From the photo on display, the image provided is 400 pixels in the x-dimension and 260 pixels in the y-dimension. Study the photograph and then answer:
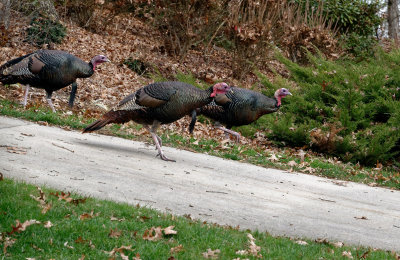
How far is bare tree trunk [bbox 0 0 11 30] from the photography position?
13898 millimetres

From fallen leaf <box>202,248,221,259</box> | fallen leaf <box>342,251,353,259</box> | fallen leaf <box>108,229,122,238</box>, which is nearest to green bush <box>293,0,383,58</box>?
fallen leaf <box>342,251,353,259</box>

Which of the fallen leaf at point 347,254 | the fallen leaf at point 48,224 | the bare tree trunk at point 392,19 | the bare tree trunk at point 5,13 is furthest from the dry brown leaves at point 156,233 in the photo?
the bare tree trunk at point 392,19

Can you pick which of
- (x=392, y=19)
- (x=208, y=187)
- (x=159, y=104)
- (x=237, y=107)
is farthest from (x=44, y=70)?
(x=392, y=19)

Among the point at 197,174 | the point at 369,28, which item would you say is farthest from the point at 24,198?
the point at 369,28

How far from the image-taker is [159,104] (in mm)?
8109

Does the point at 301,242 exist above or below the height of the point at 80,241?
above

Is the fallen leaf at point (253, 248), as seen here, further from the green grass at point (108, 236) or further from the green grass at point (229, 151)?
the green grass at point (229, 151)

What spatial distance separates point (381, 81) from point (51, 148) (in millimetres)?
8295

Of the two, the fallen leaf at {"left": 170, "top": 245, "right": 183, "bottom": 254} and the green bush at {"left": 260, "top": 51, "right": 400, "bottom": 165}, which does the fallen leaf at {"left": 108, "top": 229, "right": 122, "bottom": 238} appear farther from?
the green bush at {"left": 260, "top": 51, "right": 400, "bottom": 165}

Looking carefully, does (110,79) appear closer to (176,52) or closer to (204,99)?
(176,52)

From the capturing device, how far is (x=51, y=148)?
774 centimetres

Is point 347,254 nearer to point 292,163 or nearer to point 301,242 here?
point 301,242

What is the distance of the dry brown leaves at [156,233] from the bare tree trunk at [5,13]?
409 inches

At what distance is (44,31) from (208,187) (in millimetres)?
10643
